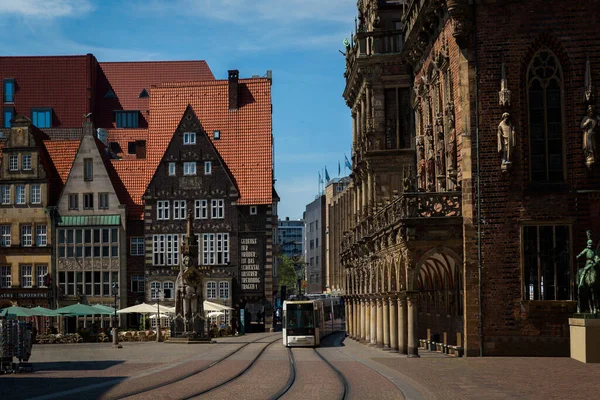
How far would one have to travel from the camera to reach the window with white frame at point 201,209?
8456 cm

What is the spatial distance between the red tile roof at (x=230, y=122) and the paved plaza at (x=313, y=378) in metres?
44.9

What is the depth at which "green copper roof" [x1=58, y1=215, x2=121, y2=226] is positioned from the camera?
83.5 m

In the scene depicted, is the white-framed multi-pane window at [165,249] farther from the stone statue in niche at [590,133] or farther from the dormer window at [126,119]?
the stone statue in niche at [590,133]

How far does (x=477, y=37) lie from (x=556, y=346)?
33.9 feet

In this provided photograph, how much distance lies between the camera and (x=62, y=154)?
86.9 m

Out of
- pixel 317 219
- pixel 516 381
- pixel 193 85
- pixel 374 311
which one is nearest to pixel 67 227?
pixel 193 85

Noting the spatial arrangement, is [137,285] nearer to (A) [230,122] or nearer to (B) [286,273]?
(A) [230,122]

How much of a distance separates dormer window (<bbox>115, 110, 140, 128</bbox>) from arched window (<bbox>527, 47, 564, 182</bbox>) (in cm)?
→ 6394

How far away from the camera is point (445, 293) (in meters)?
43.9

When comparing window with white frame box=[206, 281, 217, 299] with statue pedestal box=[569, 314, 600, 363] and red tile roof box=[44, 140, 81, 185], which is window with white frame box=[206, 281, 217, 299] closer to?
red tile roof box=[44, 140, 81, 185]

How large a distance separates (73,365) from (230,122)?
51228 mm

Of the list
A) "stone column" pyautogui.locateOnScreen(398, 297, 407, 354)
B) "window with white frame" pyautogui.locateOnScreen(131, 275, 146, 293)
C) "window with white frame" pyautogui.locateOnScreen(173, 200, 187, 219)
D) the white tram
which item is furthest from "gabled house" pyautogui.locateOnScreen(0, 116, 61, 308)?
"stone column" pyautogui.locateOnScreen(398, 297, 407, 354)

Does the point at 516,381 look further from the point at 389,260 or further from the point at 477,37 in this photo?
the point at 389,260

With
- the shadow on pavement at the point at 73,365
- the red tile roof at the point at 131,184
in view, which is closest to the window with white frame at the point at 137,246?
the red tile roof at the point at 131,184
